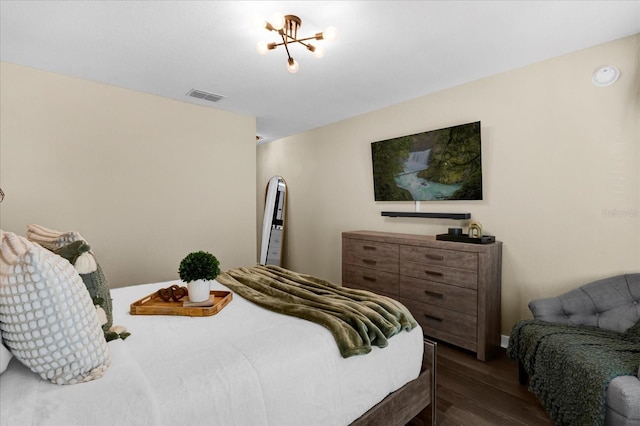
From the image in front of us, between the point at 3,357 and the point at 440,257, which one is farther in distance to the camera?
the point at 440,257

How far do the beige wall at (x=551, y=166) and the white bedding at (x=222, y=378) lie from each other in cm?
163

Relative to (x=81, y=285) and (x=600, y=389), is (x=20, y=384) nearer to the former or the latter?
(x=81, y=285)

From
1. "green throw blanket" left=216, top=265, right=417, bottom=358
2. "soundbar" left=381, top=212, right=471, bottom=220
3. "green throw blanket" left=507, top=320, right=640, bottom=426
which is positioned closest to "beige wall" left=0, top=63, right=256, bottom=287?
"green throw blanket" left=216, top=265, right=417, bottom=358

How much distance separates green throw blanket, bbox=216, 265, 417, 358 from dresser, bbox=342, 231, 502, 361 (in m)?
1.12

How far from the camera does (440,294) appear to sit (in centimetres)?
284

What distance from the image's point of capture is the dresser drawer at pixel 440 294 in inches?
104

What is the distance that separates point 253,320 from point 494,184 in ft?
8.12

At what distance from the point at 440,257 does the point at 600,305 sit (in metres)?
1.10

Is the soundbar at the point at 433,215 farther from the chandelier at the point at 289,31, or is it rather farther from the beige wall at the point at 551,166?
the chandelier at the point at 289,31

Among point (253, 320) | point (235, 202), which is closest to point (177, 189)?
point (235, 202)

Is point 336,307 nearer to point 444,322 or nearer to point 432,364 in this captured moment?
point 432,364

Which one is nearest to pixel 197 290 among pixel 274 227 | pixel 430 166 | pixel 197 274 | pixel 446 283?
pixel 197 274

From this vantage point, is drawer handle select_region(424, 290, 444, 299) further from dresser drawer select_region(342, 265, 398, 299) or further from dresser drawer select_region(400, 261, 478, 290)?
dresser drawer select_region(342, 265, 398, 299)

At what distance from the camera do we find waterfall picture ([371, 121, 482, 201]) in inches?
118
